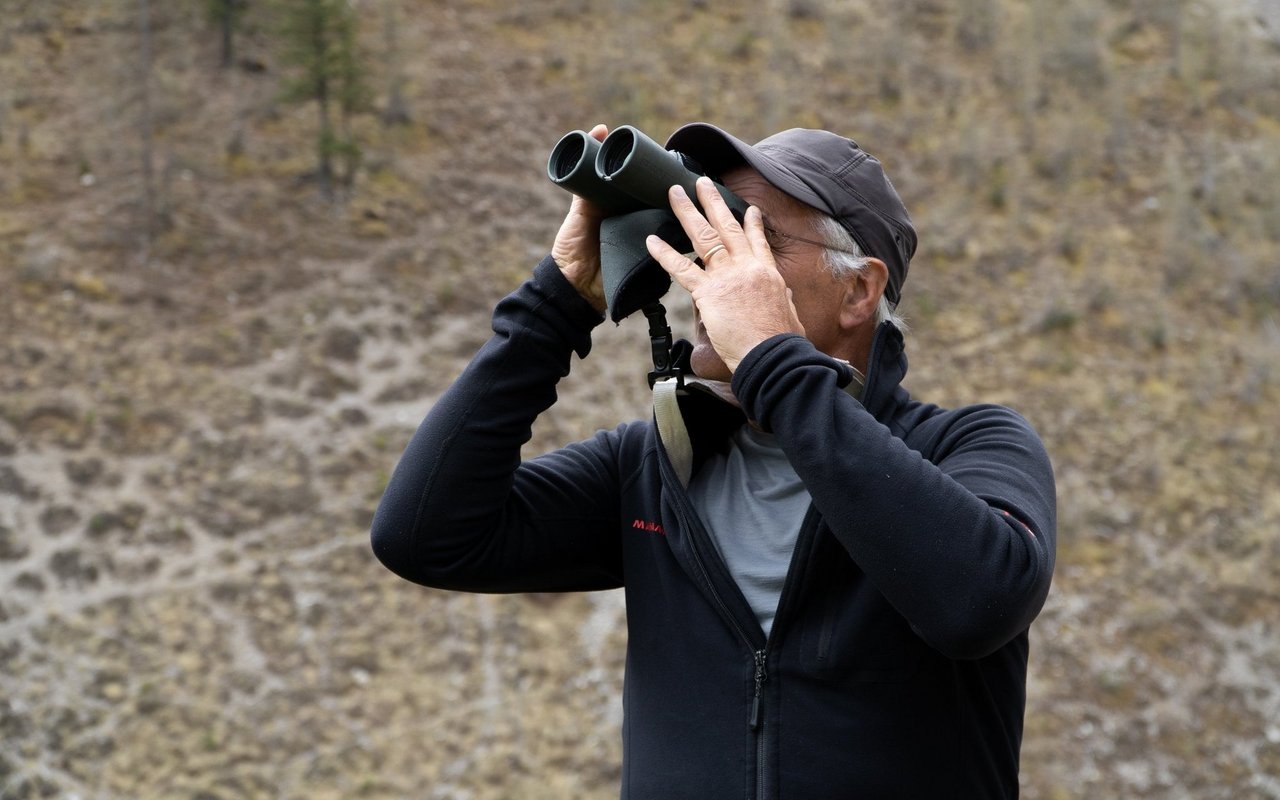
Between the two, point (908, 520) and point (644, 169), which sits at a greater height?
point (644, 169)

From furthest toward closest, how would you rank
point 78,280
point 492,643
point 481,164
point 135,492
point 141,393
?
point 481,164, point 78,280, point 141,393, point 135,492, point 492,643

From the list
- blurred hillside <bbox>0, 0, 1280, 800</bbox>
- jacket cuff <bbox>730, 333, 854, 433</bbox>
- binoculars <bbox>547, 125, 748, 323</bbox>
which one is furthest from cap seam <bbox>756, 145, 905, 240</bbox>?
blurred hillside <bbox>0, 0, 1280, 800</bbox>

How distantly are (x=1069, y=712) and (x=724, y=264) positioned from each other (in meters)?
6.98

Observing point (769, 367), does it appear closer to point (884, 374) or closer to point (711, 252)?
point (711, 252)

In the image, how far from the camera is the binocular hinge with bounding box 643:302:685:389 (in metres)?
1.85

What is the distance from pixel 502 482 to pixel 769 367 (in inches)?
22.5

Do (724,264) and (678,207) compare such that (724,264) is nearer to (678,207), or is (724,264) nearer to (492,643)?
(678,207)

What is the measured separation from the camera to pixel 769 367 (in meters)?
1.57

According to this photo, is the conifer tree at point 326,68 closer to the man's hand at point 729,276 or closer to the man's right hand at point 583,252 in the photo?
the man's right hand at point 583,252

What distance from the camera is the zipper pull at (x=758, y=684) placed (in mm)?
1625

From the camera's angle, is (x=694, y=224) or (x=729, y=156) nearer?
(x=694, y=224)

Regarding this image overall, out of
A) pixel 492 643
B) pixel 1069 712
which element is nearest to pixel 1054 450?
pixel 1069 712

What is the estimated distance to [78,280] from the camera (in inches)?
370

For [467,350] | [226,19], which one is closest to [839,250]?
[467,350]
